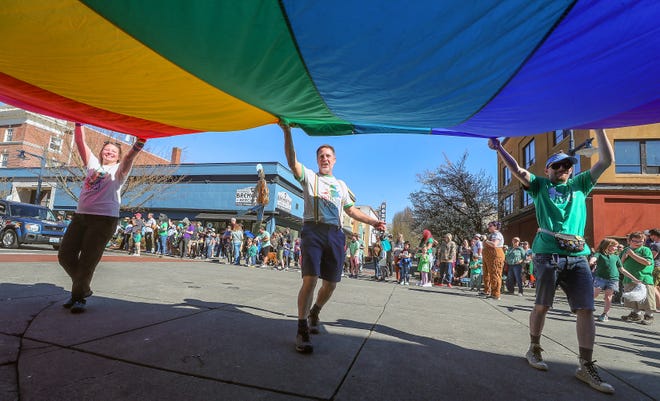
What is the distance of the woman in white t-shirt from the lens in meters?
3.62

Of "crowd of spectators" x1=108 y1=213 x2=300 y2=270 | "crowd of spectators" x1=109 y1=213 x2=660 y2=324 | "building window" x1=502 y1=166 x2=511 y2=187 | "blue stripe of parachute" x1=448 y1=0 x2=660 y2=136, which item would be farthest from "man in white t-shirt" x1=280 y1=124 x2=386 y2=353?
"building window" x1=502 y1=166 x2=511 y2=187

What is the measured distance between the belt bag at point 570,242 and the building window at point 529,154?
81.8 feet

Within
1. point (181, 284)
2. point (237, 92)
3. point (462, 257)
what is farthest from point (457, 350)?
→ point (462, 257)

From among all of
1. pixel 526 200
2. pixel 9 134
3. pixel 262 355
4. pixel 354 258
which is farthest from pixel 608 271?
pixel 9 134

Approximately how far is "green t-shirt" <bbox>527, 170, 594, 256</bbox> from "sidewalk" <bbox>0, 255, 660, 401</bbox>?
107cm

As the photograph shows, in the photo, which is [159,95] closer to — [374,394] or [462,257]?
[374,394]

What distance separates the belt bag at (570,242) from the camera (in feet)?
9.30

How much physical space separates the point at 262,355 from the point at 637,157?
23.1m

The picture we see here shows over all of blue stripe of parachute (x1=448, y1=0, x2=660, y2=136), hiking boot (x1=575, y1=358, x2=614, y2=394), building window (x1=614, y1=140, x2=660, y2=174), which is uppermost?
building window (x1=614, y1=140, x2=660, y2=174)

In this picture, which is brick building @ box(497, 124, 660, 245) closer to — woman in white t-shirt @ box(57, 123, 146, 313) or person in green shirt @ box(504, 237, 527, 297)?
person in green shirt @ box(504, 237, 527, 297)

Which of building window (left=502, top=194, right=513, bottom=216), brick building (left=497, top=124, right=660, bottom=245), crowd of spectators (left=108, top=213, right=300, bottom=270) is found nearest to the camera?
crowd of spectators (left=108, top=213, right=300, bottom=270)

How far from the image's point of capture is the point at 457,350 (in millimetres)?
3256

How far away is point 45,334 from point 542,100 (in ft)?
15.0

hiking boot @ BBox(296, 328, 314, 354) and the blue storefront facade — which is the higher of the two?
the blue storefront facade
